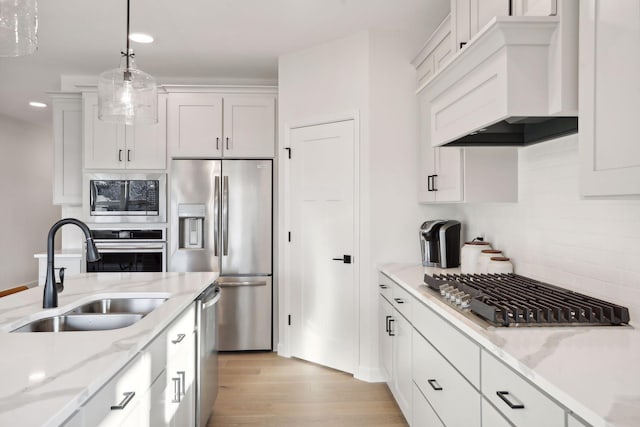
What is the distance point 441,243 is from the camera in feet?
10.1

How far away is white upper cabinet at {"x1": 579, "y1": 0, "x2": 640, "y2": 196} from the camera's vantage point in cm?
113

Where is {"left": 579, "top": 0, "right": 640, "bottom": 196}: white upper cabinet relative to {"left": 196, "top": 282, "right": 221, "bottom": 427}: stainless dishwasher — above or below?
above

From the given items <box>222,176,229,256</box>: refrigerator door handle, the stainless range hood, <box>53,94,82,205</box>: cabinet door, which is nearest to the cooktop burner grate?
the stainless range hood

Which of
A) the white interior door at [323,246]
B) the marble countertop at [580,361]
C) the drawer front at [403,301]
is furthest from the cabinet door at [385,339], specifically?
the marble countertop at [580,361]

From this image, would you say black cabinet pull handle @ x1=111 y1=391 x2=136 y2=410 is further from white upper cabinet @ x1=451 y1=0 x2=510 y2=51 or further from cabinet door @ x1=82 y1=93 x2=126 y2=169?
cabinet door @ x1=82 y1=93 x2=126 y2=169

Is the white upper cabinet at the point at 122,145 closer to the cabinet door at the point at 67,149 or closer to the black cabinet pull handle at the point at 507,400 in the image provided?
the cabinet door at the point at 67,149

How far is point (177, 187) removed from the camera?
4215 millimetres

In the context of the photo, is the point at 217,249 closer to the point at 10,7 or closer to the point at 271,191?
the point at 271,191

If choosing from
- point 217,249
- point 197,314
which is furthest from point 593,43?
point 217,249

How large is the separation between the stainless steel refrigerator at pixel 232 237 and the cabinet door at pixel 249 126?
0.44ft

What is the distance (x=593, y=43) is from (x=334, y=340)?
295 centimetres

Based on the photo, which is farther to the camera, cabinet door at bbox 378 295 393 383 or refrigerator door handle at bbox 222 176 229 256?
refrigerator door handle at bbox 222 176 229 256

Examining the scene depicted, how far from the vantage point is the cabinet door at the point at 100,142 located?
168 inches

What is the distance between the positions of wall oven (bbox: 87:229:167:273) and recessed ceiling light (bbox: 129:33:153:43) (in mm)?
1680
